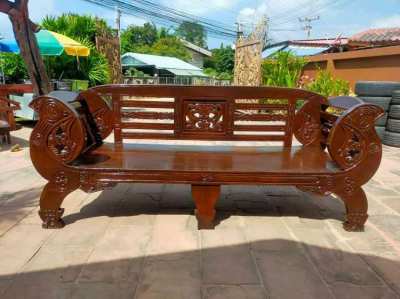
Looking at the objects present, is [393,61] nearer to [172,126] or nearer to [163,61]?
[172,126]

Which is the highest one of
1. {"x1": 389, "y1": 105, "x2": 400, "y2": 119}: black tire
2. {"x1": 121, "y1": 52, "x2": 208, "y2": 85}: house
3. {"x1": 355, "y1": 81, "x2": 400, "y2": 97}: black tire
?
{"x1": 121, "y1": 52, "x2": 208, "y2": 85}: house

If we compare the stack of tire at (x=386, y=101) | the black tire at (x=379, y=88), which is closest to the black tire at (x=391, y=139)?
the stack of tire at (x=386, y=101)

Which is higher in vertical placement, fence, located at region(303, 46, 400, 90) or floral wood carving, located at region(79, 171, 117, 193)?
fence, located at region(303, 46, 400, 90)

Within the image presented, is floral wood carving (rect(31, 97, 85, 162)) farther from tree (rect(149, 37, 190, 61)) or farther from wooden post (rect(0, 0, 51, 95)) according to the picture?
tree (rect(149, 37, 190, 61))

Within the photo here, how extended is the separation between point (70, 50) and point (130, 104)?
6270 millimetres

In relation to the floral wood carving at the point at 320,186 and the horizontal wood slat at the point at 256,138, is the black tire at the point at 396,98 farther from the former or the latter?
the floral wood carving at the point at 320,186

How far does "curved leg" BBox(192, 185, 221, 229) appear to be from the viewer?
2.42 m

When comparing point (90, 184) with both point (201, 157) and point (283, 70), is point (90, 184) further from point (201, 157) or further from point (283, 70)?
point (283, 70)

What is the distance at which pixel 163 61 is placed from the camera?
3070cm

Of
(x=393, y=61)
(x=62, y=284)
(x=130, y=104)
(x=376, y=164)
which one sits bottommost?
(x=62, y=284)

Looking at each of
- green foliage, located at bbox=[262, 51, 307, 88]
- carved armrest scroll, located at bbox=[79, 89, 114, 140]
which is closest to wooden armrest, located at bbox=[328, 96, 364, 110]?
carved armrest scroll, located at bbox=[79, 89, 114, 140]

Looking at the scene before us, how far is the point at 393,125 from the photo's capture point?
19.2 ft

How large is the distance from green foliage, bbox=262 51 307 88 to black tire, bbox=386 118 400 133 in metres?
3.40

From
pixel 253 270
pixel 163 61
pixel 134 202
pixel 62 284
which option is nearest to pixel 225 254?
pixel 253 270
